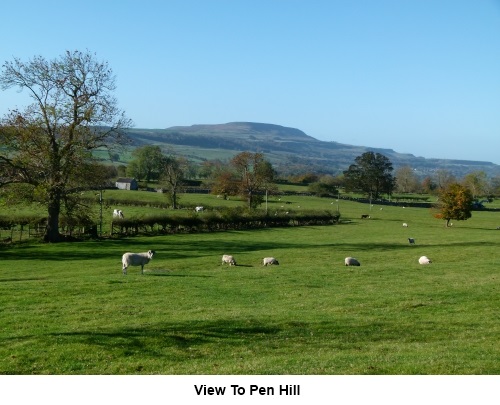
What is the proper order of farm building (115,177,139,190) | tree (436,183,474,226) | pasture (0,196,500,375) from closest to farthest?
pasture (0,196,500,375) < tree (436,183,474,226) < farm building (115,177,139,190)

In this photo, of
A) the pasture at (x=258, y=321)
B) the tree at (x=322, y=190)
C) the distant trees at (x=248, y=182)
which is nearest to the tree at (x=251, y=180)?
the distant trees at (x=248, y=182)

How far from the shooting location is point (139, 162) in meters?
135

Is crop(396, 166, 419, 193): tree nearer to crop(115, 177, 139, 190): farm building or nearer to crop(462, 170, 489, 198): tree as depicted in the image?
crop(462, 170, 489, 198): tree

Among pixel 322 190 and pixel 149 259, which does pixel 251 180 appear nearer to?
pixel 322 190

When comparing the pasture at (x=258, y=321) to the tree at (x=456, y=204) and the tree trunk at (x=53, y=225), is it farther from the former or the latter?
the tree at (x=456, y=204)

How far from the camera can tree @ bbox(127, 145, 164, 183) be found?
13362 cm

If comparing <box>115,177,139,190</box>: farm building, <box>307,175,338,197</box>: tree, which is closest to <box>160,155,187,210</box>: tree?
<box>115,177,139,190</box>: farm building

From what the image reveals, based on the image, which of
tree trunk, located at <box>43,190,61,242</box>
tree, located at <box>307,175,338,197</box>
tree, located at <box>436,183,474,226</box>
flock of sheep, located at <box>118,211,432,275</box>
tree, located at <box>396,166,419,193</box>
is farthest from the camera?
tree, located at <box>396,166,419,193</box>

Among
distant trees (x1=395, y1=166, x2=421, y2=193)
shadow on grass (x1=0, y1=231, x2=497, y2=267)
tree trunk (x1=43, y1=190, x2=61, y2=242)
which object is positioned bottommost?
shadow on grass (x1=0, y1=231, x2=497, y2=267)

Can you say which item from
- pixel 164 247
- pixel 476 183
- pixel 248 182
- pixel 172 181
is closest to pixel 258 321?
pixel 164 247

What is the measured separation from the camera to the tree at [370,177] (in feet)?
505

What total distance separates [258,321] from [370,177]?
142697 millimetres

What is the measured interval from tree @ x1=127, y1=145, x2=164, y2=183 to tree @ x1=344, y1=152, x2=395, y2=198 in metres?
52.8

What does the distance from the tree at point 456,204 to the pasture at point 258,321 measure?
5073 cm
